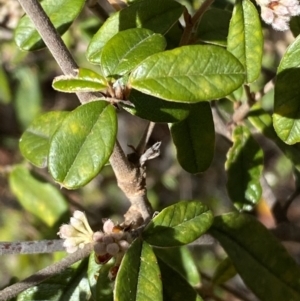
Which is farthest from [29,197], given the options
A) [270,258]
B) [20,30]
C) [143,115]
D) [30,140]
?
[143,115]

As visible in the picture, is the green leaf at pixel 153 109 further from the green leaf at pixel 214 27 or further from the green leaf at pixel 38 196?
the green leaf at pixel 38 196

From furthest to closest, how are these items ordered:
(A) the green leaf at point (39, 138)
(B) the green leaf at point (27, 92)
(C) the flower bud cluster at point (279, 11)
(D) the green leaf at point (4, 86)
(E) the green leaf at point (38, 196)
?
(B) the green leaf at point (27, 92) < (D) the green leaf at point (4, 86) < (E) the green leaf at point (38, 196) < (A) the green leaf at point (39, 138) < (C) the flower bud cluster at point (279, 11)

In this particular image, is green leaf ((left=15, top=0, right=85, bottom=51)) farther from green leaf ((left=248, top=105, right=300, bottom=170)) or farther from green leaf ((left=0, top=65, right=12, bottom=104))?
green leaf ((left=0, top=65, right=12, bottom=104))

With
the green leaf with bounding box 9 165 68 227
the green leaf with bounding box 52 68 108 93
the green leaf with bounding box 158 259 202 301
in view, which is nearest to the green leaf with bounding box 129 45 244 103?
the green leaf with bounding box 52 68 108 93

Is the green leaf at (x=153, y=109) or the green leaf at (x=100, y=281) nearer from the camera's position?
the green leaf at (x=153, y=109)

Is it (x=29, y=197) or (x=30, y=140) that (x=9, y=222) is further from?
(x=30, y=140)

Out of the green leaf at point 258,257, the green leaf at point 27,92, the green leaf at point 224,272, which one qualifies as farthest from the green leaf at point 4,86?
the green leaf at point 258,257

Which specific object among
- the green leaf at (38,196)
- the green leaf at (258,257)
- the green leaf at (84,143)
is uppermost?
the green leaf at (84,143)
